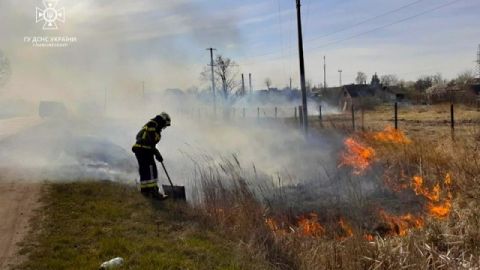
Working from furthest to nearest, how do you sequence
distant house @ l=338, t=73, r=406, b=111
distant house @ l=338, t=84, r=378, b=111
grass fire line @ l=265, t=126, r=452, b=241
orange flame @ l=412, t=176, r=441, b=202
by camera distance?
distant house @ l=338, t=84, r=378, b=111 < distant house @ l=338, t=73, r=406, b=111 < orange flame @ l=412, t=176, r=441, b=202 < grass fire line @ l=265, t=126, r=452, b=241

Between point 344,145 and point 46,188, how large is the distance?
985 centimetres

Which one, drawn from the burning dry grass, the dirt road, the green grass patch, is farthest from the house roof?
the green grass patch

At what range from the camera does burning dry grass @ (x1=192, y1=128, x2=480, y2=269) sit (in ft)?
19.5

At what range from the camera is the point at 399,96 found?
61.2 metres

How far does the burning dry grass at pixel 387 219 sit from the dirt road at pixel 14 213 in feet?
9.96

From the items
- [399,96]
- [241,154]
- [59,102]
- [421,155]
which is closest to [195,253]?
[421,155]

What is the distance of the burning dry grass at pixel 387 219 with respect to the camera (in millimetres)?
5930

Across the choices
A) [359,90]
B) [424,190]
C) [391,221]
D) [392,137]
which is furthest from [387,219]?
[359,90]

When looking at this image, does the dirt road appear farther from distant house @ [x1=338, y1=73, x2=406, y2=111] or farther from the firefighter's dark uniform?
distant house @ [x1=338, y1=73, x2=406, y2=111]

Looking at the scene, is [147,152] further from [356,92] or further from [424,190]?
[356,92]

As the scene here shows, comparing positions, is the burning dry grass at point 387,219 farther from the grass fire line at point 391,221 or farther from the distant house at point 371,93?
the distant house at point 371,93

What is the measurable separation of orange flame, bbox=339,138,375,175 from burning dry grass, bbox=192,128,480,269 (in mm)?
38

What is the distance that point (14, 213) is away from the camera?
7551mm

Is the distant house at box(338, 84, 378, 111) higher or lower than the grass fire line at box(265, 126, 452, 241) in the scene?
higher
